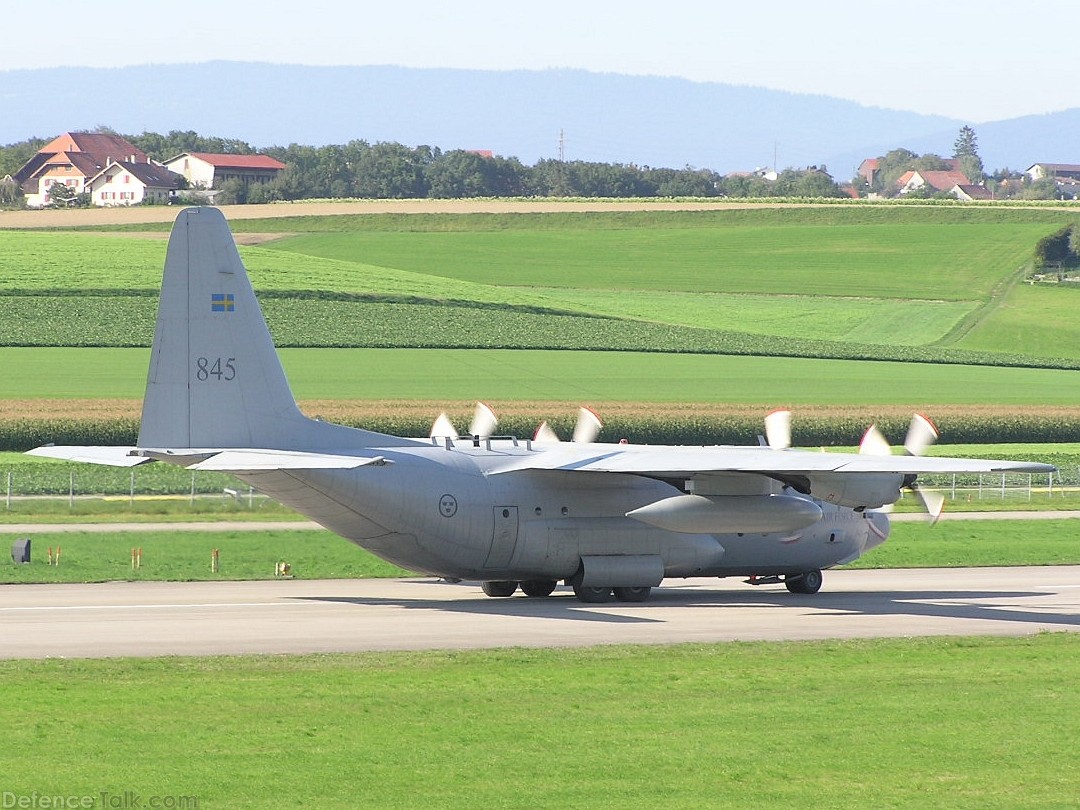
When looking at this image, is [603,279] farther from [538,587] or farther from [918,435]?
[918,435]

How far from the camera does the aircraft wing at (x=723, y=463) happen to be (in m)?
29.7

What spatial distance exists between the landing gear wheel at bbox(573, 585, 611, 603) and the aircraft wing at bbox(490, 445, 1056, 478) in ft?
9.16

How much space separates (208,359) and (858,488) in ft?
42.4

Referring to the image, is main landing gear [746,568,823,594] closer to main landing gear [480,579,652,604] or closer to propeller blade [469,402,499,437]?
main landing gear [480,579,652,604]

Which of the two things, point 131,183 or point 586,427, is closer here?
point 586,427

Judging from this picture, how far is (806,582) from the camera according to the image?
120 feet

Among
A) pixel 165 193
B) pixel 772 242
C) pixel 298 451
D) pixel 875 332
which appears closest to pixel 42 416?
pixel 298 451

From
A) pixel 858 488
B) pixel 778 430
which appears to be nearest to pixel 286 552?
pixel 778 430

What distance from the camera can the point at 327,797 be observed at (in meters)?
15.9

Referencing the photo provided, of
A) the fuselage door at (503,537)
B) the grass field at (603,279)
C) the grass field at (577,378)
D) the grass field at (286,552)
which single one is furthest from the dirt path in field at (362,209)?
the fuselage door at (503,537)

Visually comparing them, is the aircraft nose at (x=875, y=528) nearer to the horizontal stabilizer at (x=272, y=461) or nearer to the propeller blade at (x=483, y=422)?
the propeller blade at (x=483, y=422)

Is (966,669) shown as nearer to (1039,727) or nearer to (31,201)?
(1039,727)

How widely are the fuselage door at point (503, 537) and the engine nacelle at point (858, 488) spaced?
6040 mm

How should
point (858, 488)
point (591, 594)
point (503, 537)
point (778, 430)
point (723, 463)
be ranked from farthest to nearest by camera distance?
point (778, 430)
point (591, 594)
point (503, 537)
point (858, 488)
point (723, 463)
